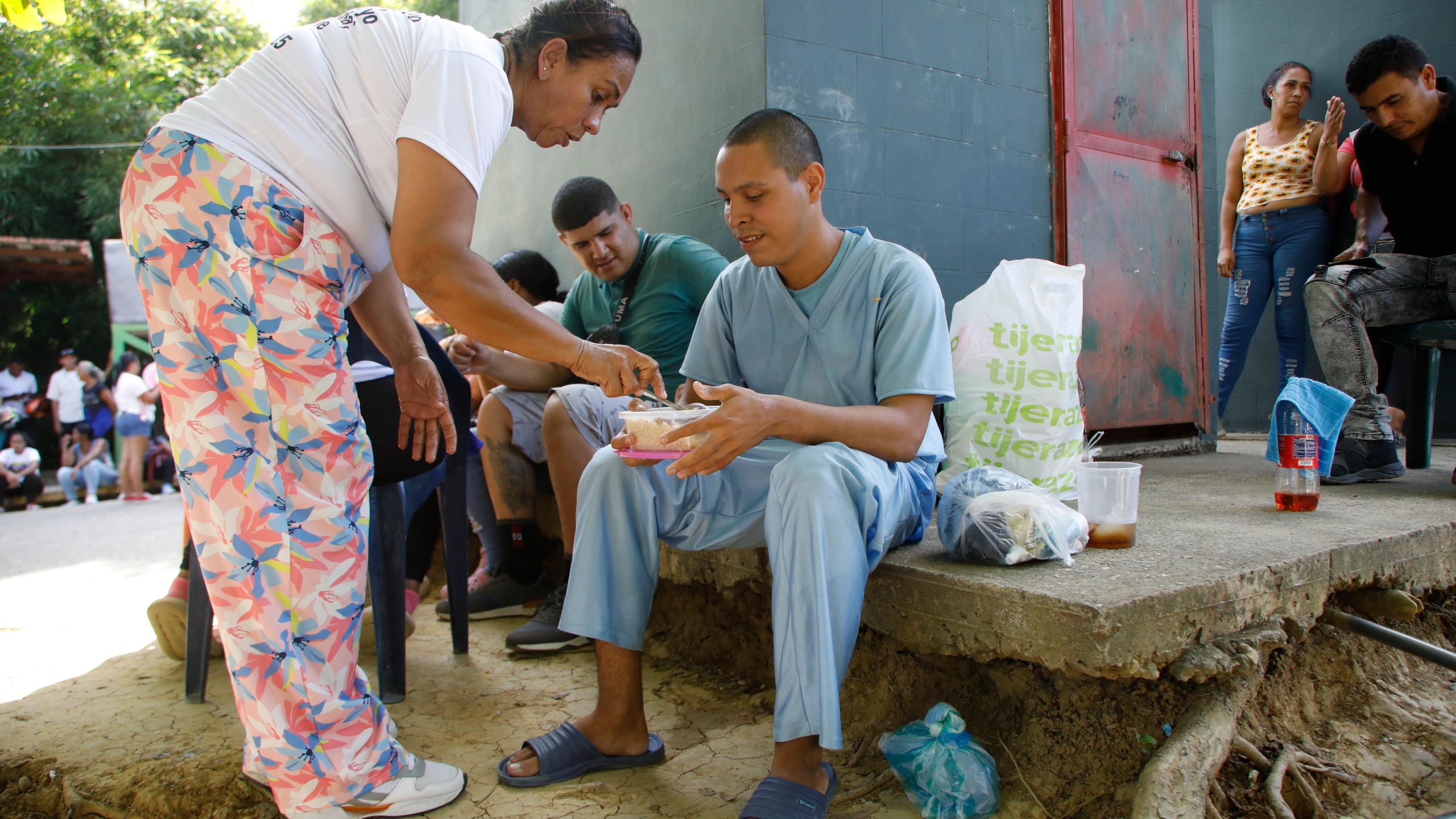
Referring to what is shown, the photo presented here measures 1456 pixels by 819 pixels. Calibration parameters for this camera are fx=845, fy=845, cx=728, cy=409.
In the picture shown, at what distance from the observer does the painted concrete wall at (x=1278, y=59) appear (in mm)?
4855

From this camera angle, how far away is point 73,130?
13500 mm

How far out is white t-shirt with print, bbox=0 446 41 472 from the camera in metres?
8.41

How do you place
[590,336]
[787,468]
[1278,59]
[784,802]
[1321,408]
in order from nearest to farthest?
[784,802] < [787,468] < [1321,408] < [590,336] < [1278,59]

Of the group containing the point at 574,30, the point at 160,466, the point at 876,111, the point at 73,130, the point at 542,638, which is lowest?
the point at 542,638

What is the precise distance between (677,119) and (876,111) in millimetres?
848

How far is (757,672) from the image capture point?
8.06 feet

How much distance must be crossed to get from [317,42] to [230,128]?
0.23 metres

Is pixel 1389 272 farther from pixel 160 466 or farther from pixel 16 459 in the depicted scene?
pixel 160 466

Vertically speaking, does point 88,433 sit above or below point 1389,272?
below

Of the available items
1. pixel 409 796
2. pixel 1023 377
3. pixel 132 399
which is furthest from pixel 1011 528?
pixel 132 399

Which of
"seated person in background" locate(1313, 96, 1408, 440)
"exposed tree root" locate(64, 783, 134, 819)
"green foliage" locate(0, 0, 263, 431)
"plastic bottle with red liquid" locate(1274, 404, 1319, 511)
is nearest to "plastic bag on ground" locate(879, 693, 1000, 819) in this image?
"plastic bottle with red liquid" locate(1274, 404, 1319, 511)

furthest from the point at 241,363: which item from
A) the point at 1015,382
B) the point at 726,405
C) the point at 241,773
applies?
the point at 1015,382

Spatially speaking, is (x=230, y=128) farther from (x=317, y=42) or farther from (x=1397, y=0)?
(x=1397, y=0)

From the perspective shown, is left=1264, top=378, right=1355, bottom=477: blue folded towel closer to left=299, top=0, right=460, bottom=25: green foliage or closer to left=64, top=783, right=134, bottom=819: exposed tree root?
left=64, top=783, right=134, bottom=819: exposed tree root
